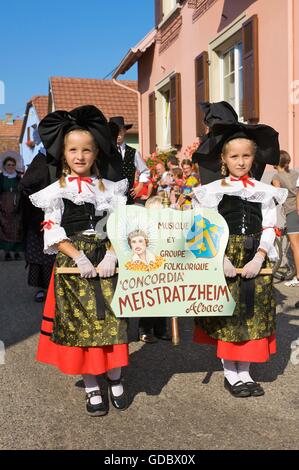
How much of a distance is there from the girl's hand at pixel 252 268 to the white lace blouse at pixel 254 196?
0.09m

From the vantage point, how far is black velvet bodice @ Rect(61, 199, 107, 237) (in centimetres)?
332

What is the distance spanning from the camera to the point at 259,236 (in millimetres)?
3490

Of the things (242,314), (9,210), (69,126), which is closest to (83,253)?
(69,126)

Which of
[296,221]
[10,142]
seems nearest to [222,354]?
[296,221]

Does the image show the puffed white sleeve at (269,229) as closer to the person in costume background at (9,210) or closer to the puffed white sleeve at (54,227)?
the puffed white sleeve at (54,227)

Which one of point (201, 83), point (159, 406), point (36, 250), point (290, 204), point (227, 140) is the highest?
point (201, 83)

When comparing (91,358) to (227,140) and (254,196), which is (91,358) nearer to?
(254,196)

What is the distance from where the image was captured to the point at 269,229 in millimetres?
3447

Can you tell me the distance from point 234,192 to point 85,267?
100cm

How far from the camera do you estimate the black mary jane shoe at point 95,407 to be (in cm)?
324

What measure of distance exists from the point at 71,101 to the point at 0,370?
2481 centimetres

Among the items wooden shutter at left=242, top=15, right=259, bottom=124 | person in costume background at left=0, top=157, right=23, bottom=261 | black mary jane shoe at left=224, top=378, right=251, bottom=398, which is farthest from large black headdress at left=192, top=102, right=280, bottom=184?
person in costume background at left=0, top=157, right=23, bottom=261

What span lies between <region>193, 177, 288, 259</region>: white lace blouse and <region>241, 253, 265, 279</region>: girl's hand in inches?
3.7

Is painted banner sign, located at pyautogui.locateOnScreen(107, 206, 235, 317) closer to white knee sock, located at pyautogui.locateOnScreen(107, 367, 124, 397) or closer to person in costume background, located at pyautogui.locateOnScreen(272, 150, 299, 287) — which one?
white knee sock, located at pyautogui.locateOnScreen(107, 367, 124, 397)
